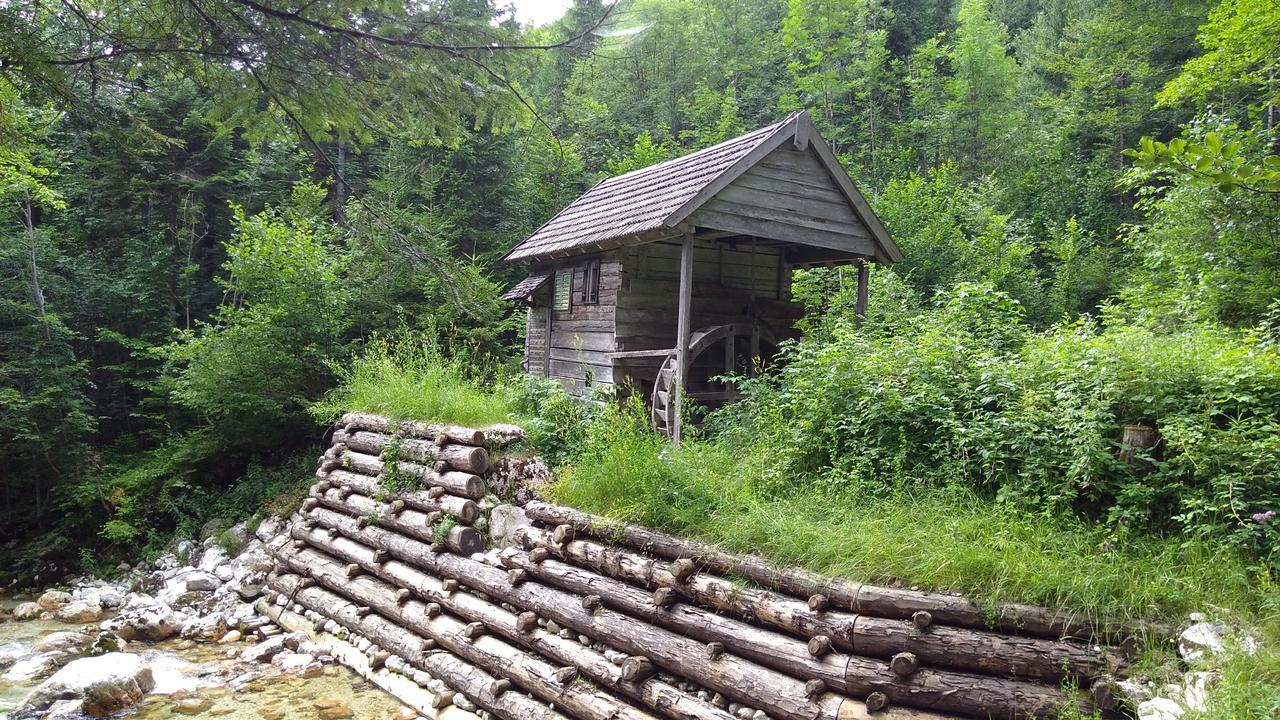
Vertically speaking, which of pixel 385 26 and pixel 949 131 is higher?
pixel 949 131

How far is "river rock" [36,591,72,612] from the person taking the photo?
10328mm

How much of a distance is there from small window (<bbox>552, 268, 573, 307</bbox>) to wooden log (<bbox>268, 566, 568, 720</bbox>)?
545 centimetres

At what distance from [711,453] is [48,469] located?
12319mm

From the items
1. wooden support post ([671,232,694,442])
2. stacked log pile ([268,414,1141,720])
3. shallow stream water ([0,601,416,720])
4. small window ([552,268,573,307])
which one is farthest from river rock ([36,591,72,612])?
wooden support post ([671,232,694,442])

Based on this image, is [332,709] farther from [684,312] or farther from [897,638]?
[684,312]

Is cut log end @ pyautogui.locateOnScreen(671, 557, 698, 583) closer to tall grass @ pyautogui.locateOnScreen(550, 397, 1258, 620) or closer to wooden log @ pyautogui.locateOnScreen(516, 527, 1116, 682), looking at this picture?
wooden log @ pyautogui.locateOnScreen(516, 527, 1116, 682)

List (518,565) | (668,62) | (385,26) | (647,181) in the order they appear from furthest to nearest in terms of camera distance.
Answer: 1. (668,62)
2. (647,181)
3. (518,565)
4. (385,26)

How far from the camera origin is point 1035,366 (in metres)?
5.95

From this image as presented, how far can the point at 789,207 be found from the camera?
32.0ft

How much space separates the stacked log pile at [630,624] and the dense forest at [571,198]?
4.23ft

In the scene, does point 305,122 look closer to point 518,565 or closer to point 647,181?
point 518,565

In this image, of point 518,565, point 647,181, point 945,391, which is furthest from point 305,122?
point 647,181

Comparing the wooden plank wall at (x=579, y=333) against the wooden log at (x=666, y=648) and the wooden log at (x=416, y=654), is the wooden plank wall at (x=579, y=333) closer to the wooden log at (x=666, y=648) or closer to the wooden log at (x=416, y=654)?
the wooden log at (x=666, y=648)

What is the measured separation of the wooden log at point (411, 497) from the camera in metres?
7.96
